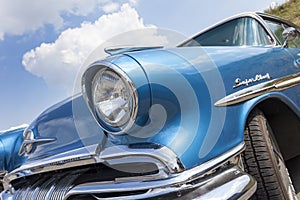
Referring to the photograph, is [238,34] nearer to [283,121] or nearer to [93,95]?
[283,121]

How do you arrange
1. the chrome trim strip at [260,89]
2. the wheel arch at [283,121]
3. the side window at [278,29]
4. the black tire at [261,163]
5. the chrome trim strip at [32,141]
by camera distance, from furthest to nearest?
the side window at [278,29] → the wheel arch at [283,121] → the chrome trim strip at [32,141] → the black tire at [261,163] → the chrome trim strip at [260,89]

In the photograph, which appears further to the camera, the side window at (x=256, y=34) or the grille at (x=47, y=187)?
the side window at (x=256, y=34)

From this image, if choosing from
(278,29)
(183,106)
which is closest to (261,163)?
(183,106)

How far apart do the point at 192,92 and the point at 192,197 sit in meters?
0.47

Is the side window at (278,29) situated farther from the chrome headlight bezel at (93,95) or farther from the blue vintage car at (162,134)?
the chrome headlight bezel at (93,95)

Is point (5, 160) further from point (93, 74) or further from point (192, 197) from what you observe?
point (192, 197)

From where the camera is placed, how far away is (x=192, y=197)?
138 centimetres

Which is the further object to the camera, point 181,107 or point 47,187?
point 47,187

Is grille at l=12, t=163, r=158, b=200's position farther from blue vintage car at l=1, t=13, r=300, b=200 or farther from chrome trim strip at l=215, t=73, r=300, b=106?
chrome trim strip at l=215, t=73, r=300, b=106

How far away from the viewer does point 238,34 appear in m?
2.71

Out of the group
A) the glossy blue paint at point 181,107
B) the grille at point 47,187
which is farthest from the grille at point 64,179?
the glossy blue paint at point 181,107

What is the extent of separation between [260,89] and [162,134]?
31.3 inches

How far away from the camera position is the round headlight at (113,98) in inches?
58.9

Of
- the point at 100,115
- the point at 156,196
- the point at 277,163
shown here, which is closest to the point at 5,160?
the point at 100,115
